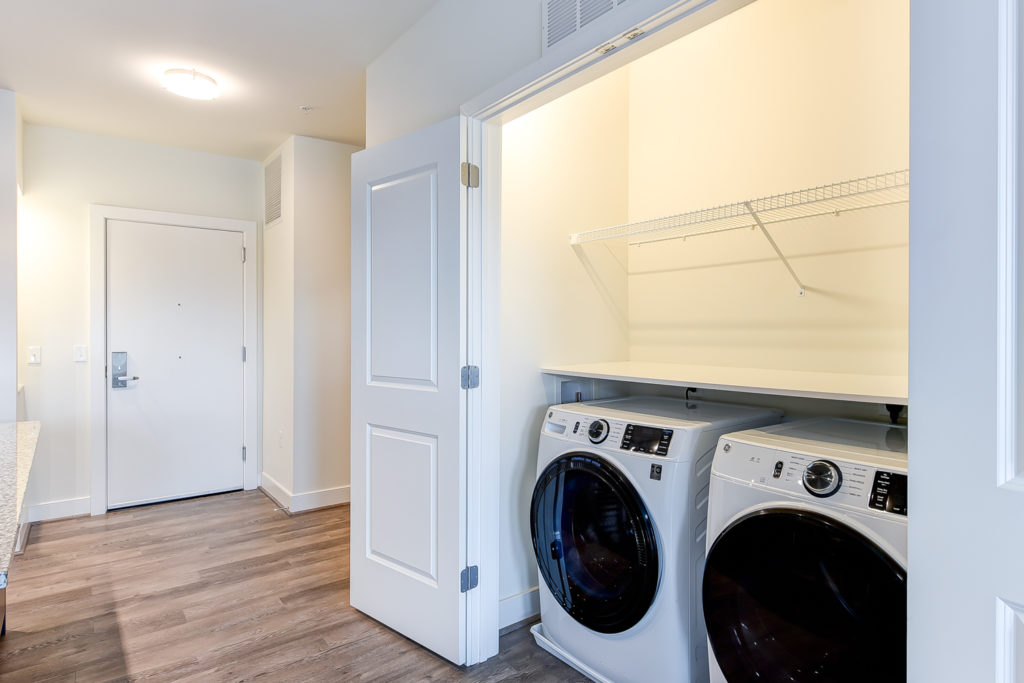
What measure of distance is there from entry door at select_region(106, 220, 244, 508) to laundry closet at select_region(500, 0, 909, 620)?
283 centimetres

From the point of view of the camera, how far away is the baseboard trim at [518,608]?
2.33 meters

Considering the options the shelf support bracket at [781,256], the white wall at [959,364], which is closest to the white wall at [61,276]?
the shelf support bracket at [781,256]

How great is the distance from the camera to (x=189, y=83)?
113 inches

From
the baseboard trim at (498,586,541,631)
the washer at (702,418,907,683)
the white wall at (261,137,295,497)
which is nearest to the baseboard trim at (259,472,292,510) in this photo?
the white wall at (261,137,295,497)

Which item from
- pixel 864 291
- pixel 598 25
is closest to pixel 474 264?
pixel 598 25

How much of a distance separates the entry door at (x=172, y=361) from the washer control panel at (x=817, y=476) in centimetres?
383

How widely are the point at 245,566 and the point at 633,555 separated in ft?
7.18

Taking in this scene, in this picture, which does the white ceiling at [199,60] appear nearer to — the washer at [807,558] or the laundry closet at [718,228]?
the laundry closet at [718,228]

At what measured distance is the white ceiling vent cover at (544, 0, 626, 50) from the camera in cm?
162

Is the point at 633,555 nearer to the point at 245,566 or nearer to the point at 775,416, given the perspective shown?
the point at 775,416

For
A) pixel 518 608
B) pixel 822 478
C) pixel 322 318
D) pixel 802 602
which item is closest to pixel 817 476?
pixel 822 478

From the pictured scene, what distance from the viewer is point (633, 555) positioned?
A: 5.76ft

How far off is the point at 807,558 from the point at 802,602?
0.10 meters

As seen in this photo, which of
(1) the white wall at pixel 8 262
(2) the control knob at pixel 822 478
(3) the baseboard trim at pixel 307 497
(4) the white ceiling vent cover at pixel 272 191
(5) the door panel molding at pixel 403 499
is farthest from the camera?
(4) the white ceiling vent cover at pixel 272 191
